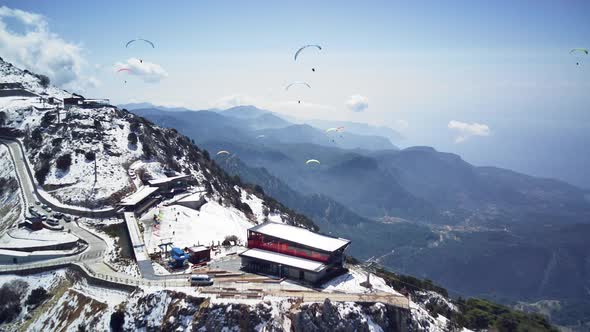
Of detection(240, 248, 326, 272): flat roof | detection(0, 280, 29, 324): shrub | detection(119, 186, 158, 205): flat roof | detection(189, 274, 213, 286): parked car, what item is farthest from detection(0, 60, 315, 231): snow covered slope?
detection(189, 274, 213, 286): parked car

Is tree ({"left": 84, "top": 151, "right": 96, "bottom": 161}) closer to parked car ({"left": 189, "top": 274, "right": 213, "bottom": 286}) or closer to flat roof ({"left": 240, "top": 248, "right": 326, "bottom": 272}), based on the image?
flat roof ({"left": 240, "top": 248, "right": 326, "bottom": 272})

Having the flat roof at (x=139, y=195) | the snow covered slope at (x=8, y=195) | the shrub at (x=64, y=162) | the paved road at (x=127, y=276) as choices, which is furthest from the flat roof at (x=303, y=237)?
the shrub at (x=64, y=162)

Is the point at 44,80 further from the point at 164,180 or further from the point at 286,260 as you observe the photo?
the point at 286,260

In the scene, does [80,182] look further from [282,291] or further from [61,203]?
[282,291]

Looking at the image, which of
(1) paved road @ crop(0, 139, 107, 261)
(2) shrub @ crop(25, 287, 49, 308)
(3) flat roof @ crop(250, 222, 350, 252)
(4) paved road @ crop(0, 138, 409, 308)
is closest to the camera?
(4) paved road @ crop(0, 138, 409, 308)

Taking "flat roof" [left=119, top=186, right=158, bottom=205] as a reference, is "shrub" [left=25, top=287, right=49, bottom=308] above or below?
below

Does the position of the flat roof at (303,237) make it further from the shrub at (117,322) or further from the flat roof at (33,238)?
the flat roof at (33,238)

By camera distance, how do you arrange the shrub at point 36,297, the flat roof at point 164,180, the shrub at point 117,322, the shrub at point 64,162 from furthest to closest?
1. the flat roof at point 164,180
2. the shrub at point 64,162
3. the shrub at point 36,297
4. the shrub at point 117,322
